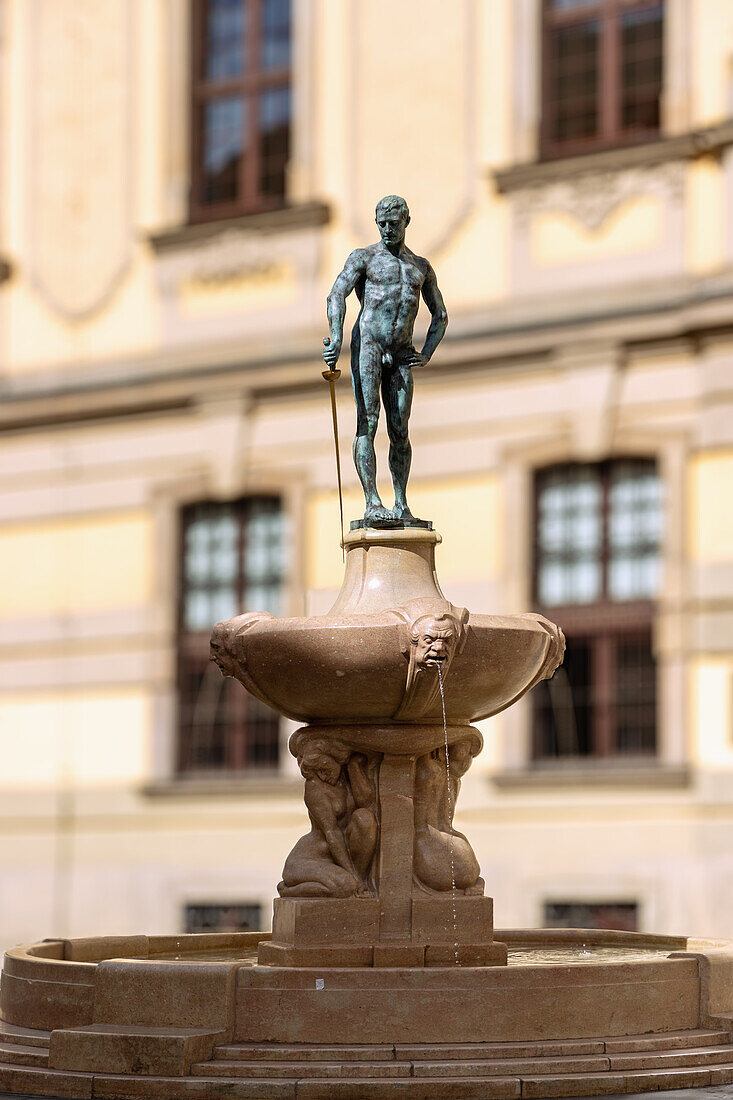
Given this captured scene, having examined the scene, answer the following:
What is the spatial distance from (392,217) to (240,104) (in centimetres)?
1078

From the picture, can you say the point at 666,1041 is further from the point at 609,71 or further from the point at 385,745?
the point at 609,71

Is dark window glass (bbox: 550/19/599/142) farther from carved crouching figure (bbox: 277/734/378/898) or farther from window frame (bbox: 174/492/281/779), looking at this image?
carved crouching figure (bbox: 277/734/378/898)

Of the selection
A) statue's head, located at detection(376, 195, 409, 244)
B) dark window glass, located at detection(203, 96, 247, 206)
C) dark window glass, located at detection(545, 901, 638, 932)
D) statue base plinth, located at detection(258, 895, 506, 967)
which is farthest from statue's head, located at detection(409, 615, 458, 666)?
dark window glass, located at detection(203, 96, 247, 206)

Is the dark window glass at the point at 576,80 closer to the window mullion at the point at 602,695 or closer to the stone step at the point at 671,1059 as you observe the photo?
the window mullion at the point at 602,695

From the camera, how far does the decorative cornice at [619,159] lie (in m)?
16.8

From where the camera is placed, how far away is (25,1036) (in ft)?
27.8

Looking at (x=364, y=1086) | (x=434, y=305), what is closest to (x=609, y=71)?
(x=434, y=305)

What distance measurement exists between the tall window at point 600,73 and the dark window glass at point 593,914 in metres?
6.43

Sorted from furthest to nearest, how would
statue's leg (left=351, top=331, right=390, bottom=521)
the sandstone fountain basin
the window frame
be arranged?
1. the window frame
2. statue's leg (left=351, top=331, right=390, bottom=521)
3. the sandstone fountain basin

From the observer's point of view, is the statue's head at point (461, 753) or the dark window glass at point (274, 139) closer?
the statue's head at point (461, 753)

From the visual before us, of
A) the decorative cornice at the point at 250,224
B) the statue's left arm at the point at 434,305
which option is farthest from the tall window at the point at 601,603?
the statue's left arm at the point at 434,305

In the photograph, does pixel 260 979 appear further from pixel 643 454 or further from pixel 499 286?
pixel 499 286

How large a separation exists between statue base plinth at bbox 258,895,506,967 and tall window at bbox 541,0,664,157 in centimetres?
997

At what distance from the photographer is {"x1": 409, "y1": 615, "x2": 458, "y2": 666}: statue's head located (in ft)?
27.9
